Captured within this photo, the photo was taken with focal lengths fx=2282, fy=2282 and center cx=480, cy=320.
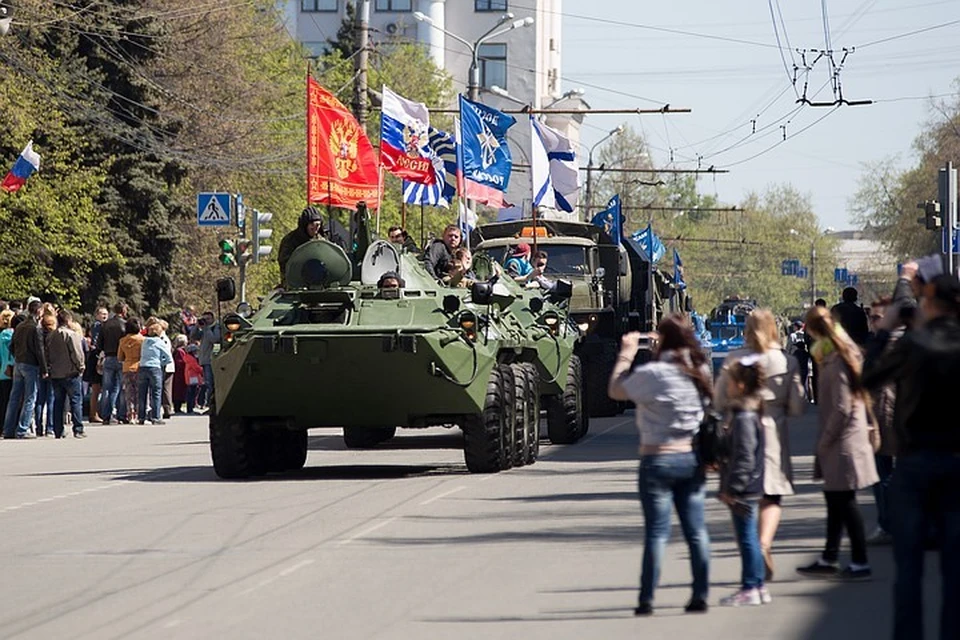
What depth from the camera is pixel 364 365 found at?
69.5ft

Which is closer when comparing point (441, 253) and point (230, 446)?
point (230, 446)

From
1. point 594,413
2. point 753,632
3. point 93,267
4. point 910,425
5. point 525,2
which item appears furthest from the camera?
point 525,2

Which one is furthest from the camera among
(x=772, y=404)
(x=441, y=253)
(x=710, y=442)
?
(x=441, y=253)

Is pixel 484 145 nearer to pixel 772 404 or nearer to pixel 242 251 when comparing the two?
pixel 242 251

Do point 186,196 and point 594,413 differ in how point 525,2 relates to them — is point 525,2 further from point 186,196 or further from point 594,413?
point 594,413

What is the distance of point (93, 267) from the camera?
159ft

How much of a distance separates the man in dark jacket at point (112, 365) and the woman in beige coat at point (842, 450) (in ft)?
77.6

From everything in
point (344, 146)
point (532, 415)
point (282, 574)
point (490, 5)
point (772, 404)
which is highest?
point (490, 5)

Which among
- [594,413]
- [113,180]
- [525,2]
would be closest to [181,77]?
[113,180]

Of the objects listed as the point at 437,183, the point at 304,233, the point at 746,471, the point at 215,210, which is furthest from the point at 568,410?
the point at 215,210

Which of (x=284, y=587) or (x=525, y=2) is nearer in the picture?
(x=284, y=587)

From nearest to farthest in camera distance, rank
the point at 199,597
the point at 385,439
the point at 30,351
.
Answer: the point at 199,597
the point at 385,439
the point at 30,351

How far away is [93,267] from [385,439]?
20.9 m

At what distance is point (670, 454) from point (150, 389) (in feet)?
84.8
